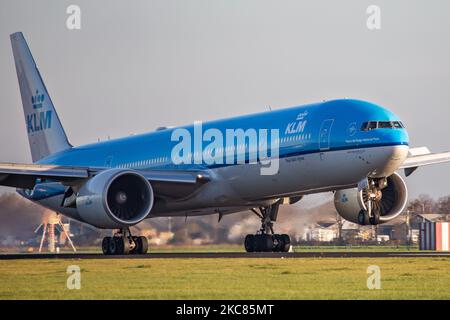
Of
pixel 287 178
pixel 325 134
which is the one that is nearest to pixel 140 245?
pixel 287 178

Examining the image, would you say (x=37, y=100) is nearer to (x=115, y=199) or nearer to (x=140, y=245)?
(x=140, y=245)

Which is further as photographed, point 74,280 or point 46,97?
point 46,97

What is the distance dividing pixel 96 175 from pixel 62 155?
12.4m

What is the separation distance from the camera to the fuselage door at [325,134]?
126 ft

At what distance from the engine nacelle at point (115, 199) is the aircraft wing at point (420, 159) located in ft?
35.0

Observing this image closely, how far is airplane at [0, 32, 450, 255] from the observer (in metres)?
37.9

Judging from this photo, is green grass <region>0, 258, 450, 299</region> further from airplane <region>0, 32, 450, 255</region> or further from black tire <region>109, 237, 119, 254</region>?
black tire <region>109, 237, 119, 254</region>

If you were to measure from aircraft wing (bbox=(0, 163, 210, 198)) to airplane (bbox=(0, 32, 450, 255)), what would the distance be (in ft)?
0.13

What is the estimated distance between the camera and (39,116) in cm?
5438

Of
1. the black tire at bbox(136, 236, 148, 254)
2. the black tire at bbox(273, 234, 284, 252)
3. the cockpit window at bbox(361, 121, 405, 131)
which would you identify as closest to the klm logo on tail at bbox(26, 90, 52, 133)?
the black tire at bbox(136, 236, 148, 254)

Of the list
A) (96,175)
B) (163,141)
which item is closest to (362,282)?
(96,175)

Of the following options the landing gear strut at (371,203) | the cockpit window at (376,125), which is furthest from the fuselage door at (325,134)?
the landing gear strut at (371,203)
